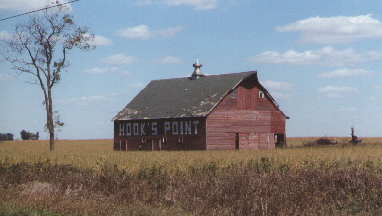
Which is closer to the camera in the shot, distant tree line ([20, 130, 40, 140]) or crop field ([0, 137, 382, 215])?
crop field ([0, 137, 382, 215])

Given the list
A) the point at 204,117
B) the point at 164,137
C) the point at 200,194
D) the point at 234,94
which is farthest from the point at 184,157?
the point at 164,137

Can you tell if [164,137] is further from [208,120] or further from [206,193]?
[206,193]

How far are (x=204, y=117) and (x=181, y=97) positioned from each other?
Answer: 546 centimetres

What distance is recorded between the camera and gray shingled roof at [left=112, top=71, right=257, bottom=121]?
46.1m

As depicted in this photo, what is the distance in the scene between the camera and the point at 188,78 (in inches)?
2110

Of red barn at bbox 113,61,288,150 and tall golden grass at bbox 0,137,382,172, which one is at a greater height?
red barn at bbox 113,61,288,150

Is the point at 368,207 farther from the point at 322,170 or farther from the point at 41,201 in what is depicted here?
the point at 41,201

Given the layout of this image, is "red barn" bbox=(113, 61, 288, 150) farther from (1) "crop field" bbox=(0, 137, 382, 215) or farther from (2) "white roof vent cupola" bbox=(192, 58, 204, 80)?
(1) "crop field" bbox=(0, 137, 382, 215)

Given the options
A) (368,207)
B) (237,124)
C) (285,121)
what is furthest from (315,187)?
(285,121)

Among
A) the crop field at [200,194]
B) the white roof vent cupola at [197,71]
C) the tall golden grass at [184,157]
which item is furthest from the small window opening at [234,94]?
the crop field at [200,194]

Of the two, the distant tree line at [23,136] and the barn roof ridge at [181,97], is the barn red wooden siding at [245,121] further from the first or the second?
the distant tree line at [23,136]

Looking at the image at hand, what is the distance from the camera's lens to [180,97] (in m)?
49.4

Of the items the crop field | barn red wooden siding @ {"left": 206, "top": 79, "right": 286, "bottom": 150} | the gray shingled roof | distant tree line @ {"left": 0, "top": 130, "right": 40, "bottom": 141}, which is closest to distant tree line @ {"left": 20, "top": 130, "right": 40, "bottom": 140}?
distant tree line @ {"left": 0, "top": 130, "right": 40, "bottom": 141}

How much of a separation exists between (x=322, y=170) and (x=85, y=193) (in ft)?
22.9
